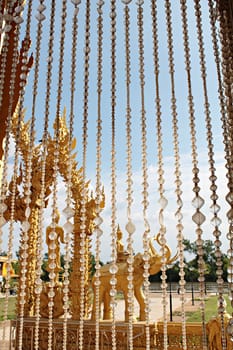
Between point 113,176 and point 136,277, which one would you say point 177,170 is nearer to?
point 113,176

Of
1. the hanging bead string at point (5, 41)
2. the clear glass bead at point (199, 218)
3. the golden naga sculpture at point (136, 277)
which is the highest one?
the hanging bead string at point (5, 41)

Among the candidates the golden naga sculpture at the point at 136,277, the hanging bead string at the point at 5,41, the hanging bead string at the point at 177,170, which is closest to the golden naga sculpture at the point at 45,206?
the golden naga sculpture at the point at 136,277

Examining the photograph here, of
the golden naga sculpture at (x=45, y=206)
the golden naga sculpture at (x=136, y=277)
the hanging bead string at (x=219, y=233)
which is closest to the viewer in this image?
the hanging bead string at (x=219, y=233)

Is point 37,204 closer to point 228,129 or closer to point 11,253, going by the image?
point 11,253

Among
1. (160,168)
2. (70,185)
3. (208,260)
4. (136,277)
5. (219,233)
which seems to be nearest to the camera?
(219,233)

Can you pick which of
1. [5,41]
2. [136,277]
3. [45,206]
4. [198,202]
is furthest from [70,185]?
[45,206]

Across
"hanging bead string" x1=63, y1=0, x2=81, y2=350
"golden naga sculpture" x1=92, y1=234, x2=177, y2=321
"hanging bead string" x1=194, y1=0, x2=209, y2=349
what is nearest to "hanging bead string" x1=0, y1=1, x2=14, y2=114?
"hanging bead string" x1=63, y1=0, x2=81, y2=350

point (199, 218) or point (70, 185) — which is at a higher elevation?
point (70, 185)

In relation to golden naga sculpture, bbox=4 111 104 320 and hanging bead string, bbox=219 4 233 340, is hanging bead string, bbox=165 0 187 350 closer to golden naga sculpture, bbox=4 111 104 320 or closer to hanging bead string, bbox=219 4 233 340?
hanging bead string, bbox=219 4 233 340

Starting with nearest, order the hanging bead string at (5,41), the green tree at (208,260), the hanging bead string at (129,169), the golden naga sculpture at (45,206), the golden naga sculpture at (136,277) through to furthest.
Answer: the hanging bead string at (129,169) < the hanging bead string at (5,41) < the green tree at (208,260) < the golden naga sculpture at (136,277) < the golden naga sculpture at (45,206)

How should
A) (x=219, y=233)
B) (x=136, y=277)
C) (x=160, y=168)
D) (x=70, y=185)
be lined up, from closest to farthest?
(x=219, y=233), (x=160, y=168), (x=70, y=185), (x=136, y=277)

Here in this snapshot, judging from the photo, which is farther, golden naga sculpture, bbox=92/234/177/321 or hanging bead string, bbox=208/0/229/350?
golden naga sculpture, bbox=92/234/177/321

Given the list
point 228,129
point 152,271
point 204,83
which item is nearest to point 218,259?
point 228,129

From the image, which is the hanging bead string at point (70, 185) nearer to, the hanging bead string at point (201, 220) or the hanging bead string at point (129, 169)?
the hanging bead string at point (129, 169)
